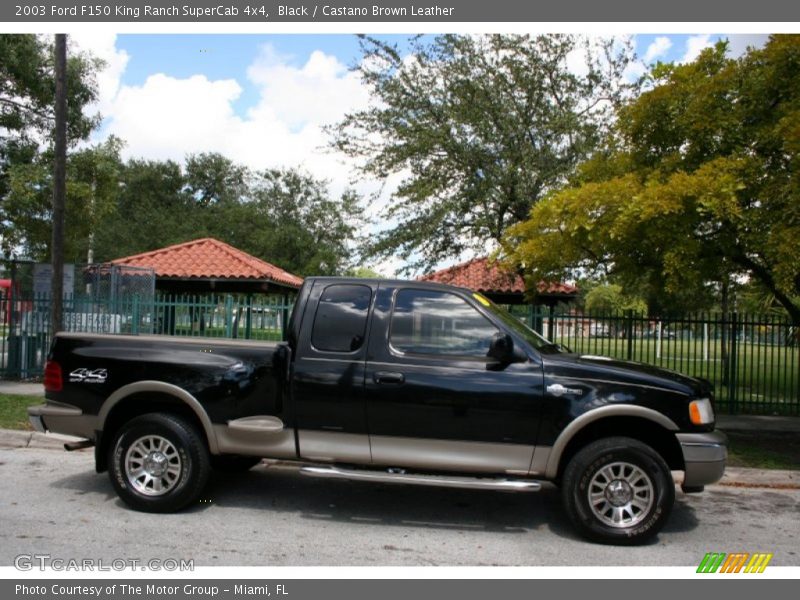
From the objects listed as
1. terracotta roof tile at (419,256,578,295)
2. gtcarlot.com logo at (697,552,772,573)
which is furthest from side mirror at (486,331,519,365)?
terracotta roof tile at (419,256,578,295)

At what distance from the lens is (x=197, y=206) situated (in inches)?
2019

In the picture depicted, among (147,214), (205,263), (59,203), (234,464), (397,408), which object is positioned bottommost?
(234,464)

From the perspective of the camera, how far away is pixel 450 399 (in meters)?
5.29

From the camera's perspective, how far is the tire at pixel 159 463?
5.64 m

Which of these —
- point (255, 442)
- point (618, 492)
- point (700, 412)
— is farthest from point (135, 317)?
point (700, 412)

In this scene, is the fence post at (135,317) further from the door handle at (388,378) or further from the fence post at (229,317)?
the door handle at (388,378)

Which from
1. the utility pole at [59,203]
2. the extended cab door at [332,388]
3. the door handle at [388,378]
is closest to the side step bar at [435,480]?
the extended cab door at [332,388]

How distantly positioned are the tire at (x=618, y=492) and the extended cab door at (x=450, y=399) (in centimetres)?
44

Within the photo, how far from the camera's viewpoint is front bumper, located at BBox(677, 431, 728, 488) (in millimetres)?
5184

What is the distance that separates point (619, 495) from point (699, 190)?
404 centimetres

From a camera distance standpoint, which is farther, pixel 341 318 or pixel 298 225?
pixel 298 225

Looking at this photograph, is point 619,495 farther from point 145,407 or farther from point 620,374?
point 145,407

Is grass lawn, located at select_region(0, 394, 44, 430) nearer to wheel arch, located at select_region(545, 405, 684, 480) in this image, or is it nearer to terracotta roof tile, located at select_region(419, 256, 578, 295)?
wheel arch, located at select_region(545, 405, 684, 480)

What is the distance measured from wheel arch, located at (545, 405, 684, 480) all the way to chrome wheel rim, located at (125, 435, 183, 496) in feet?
10.1
